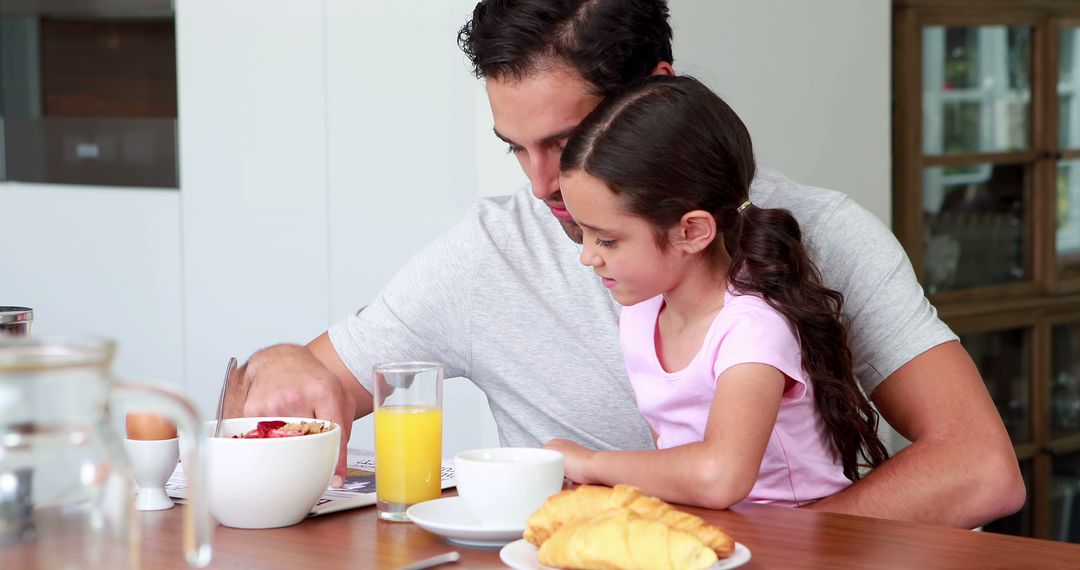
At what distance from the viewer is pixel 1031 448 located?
334 centimetres

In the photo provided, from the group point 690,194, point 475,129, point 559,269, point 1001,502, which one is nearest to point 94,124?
point 475,129

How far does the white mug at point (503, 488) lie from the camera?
38.3 inches

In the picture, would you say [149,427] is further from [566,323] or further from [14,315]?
[566,323]

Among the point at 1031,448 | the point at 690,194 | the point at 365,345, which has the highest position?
the point at 690,194

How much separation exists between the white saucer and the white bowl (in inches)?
3.4

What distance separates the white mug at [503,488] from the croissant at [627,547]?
0.11 meters

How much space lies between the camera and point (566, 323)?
5.25ft

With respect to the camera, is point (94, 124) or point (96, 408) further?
point (94, 124)

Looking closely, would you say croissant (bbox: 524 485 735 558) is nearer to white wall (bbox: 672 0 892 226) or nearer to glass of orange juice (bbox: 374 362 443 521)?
glass of orange juice (bbox: 374 362 443 521)

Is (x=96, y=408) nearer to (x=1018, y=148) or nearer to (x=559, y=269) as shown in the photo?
(x=559, y=269)

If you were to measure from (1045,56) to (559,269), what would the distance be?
6.88 ft

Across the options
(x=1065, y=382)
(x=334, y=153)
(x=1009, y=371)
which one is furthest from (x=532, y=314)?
(x=1065, y=382)

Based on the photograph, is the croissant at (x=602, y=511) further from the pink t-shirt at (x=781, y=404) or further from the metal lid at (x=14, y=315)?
the metal lid at (x=14, y=315)

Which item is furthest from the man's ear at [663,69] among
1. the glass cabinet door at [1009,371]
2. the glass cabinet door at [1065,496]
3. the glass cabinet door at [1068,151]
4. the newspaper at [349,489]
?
the glass cabinet door at [1065,496]
